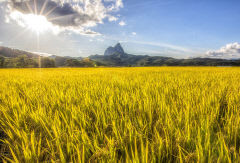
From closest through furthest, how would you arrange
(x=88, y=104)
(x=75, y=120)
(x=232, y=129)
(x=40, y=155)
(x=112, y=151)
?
(x=112, y=151)
(x=40, y=155)
(x=232, y=129)
(x=75, y=120)
(x=88, y=104)

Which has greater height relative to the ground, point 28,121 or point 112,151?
point 112,151

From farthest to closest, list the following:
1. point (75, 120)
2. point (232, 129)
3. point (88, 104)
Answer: point (88, 104), point (75, 120), point (232, 129)

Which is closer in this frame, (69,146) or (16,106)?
(69,146)

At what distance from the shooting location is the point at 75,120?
1.09m

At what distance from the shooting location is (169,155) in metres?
0.64

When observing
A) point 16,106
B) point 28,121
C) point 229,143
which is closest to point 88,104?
point 28,121

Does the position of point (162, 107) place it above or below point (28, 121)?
above

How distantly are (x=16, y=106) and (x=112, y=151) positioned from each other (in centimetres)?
151

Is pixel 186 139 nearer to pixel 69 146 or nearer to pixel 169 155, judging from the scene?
pixel 169 155

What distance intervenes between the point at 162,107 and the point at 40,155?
3.41ft

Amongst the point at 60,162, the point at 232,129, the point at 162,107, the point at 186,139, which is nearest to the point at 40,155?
the point at 60,162

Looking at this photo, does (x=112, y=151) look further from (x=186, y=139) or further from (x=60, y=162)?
(x=186, y=139)

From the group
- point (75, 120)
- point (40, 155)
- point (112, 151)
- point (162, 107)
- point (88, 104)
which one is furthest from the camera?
point (88, 104)

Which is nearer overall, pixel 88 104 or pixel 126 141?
pixel 126 141
